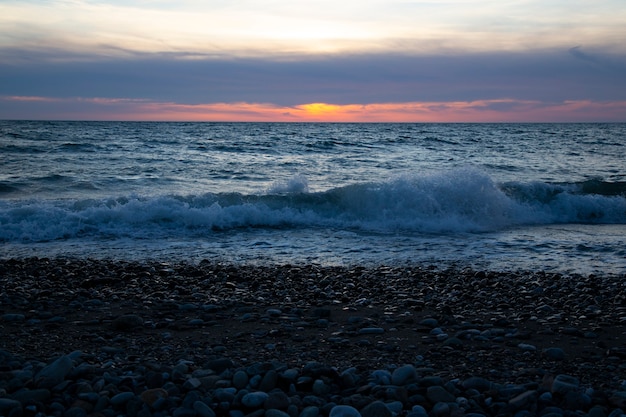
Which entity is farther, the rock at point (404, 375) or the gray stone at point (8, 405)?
the rock at point (404, 375)

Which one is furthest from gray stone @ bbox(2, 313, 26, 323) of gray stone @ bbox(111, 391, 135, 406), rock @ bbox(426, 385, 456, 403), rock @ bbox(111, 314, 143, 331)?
rock @ bbox(426, 385, 456, 403)

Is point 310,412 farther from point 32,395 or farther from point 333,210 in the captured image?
point 333,210

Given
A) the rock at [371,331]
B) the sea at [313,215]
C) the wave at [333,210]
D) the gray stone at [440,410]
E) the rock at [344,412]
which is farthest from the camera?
the wave at [333,210]

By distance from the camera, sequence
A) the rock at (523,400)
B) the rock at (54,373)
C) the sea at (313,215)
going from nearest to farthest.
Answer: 1. the rock at (523,400)
2. the rock at (54,373)
3. the sea at (313,215)

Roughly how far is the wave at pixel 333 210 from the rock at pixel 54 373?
7452 millimetres

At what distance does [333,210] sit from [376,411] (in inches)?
418

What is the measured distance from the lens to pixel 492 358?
182 inches

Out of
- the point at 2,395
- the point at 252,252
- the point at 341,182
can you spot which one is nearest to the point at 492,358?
the point at 2,395

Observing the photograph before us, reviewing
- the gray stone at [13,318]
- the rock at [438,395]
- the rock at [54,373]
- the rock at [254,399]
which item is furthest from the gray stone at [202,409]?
the gray stone at [13,318]

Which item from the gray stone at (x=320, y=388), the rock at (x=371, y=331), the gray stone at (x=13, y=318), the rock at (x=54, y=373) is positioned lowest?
the gray stone at (x=13, y=318)

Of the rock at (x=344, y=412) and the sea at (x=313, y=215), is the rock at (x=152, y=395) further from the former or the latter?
the sea at (x=313, y=215)

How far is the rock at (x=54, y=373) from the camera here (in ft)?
12.4

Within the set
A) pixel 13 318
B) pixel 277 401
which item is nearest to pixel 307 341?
pixel 277 401

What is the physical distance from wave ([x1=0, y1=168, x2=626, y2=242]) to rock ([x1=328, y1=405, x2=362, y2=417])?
8.51 metres
